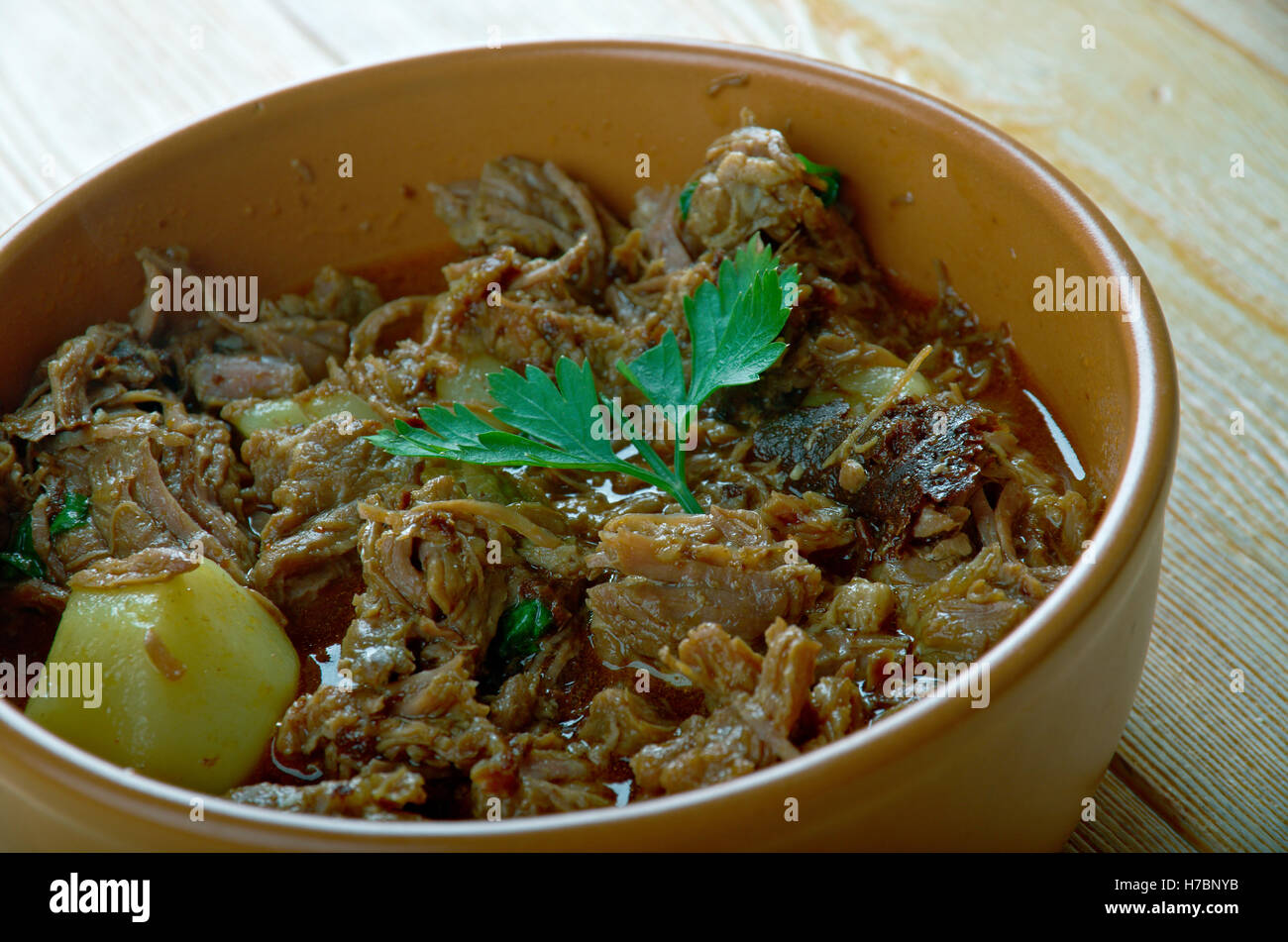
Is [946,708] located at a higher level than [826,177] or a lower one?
lower

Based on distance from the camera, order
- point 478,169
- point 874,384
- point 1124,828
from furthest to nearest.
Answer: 1. point 478,169
2. point 874,384
3. point 1124,828

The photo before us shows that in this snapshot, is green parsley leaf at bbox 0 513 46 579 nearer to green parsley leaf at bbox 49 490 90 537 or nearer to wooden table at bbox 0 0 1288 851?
green parsley leaf at bbox 49 490 90 537

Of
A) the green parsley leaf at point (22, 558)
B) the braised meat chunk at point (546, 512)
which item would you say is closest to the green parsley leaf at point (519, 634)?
the braised meat chunk at point (546, 512)

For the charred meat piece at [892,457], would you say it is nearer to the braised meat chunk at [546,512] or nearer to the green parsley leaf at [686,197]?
the braised meat chunk at [546,512]

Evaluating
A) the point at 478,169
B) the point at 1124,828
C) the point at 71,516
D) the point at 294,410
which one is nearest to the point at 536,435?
the point at 294,410

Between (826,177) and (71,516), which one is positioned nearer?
(71,516)

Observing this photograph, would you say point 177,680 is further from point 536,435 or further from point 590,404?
point 590,404
